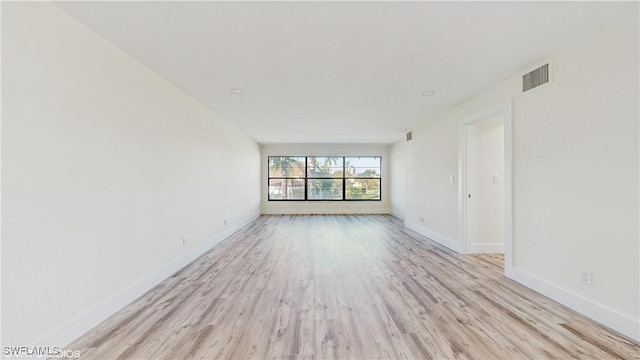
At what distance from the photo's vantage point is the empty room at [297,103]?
5.39 ft

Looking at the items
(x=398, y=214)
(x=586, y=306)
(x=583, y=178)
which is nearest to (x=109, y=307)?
(x=586, y=306)

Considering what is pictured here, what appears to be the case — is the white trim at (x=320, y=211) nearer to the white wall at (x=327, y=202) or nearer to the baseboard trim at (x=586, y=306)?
the white wall at (x=327, y=202)

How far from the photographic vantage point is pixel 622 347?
5.67 ft

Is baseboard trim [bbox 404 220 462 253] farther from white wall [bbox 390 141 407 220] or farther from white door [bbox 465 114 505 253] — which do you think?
white wall [bbox 390 141 407 220]

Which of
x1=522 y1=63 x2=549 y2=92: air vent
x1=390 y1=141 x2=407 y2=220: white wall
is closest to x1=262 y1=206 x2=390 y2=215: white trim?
x1=390 y1=141 x2=407 y2=220: white wall

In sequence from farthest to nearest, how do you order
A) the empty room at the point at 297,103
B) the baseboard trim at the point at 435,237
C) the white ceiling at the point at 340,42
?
the baseboard trim at the point at 435,237 < the white ceiling at the point at 340,42 < the empty room at the point at 297,103

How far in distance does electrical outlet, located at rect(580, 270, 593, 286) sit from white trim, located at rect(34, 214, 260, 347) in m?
3.93

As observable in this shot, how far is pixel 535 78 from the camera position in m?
2.62

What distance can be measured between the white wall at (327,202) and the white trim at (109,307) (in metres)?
4.76

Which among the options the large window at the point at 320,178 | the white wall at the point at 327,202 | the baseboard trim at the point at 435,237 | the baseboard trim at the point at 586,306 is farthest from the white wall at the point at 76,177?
the large window at the point at 320,178

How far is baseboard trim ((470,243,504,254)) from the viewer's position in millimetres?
3934

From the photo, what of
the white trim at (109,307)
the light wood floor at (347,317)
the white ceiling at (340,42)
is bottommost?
the light wood floor at (347,317)

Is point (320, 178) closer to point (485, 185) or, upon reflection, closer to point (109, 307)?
point (485, 185)

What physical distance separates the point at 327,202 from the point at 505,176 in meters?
5.79
